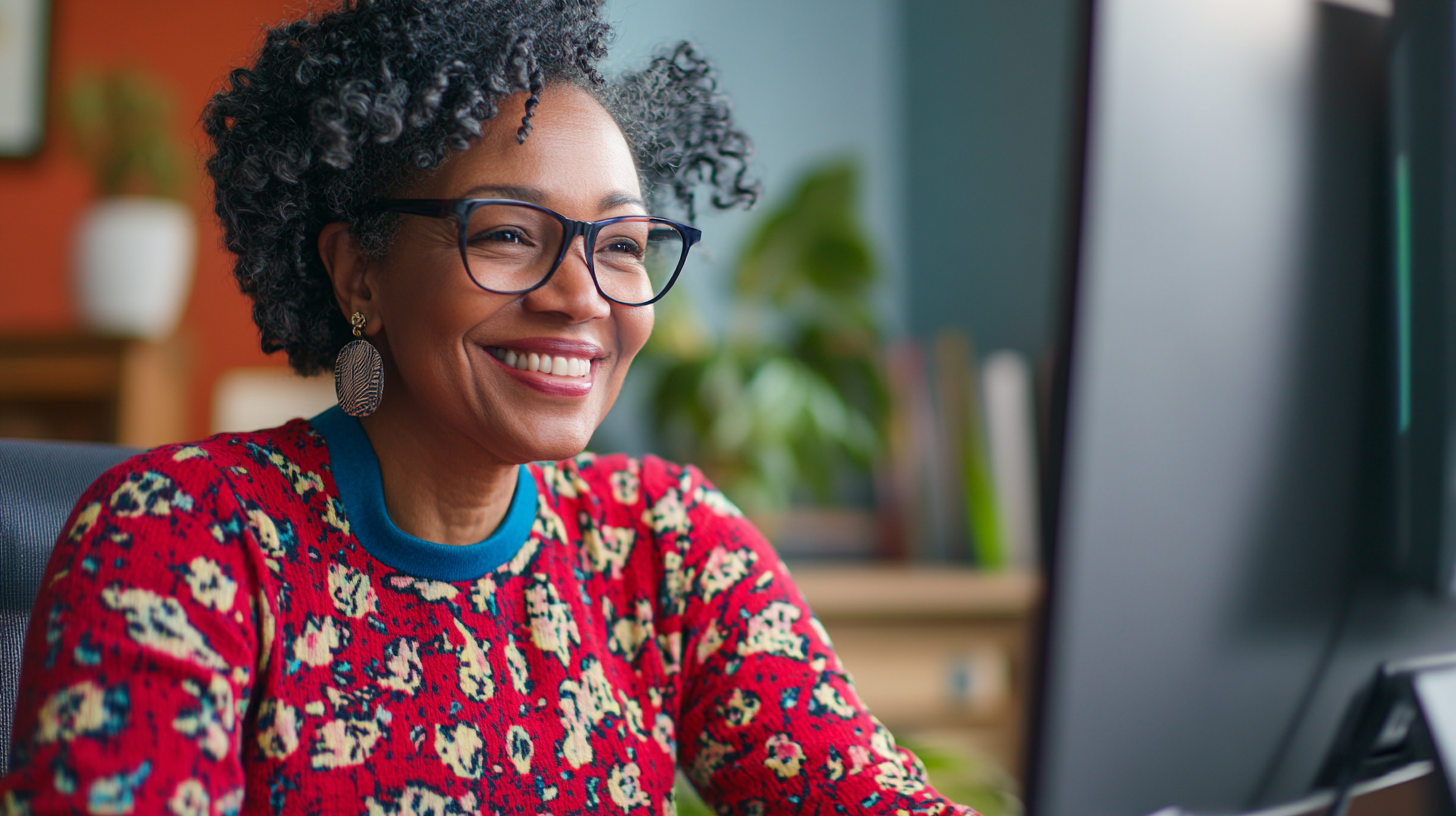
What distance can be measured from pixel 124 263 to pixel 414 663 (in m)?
1.80

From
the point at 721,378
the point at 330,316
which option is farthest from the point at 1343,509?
the point at 721,378

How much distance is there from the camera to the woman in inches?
28.2

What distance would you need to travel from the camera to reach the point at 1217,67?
19.7 inches

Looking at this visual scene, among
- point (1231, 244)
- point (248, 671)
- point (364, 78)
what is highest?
point (364, 78)

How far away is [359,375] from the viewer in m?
0.84

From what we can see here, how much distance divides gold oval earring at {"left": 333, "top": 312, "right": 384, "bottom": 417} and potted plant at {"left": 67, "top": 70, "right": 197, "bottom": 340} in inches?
64.4

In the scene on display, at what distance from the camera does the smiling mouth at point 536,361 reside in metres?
0.81

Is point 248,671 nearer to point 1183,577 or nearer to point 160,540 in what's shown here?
point 160,540

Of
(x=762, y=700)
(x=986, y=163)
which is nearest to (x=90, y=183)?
(x=986, y=163)

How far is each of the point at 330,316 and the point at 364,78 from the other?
0.21 meters

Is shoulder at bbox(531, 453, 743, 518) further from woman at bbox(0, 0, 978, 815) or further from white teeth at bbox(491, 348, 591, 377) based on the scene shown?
white teeth at bbox(491, 348, 591, 377)

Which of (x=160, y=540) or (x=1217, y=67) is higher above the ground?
(x=1217, y=67)

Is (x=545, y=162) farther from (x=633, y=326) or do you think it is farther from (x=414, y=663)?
(x=414, y=663)

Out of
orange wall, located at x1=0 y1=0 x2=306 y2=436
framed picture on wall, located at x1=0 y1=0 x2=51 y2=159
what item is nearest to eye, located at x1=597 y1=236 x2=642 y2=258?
orange wall, located at x1=0 y1=0 x2=306 y2=436
